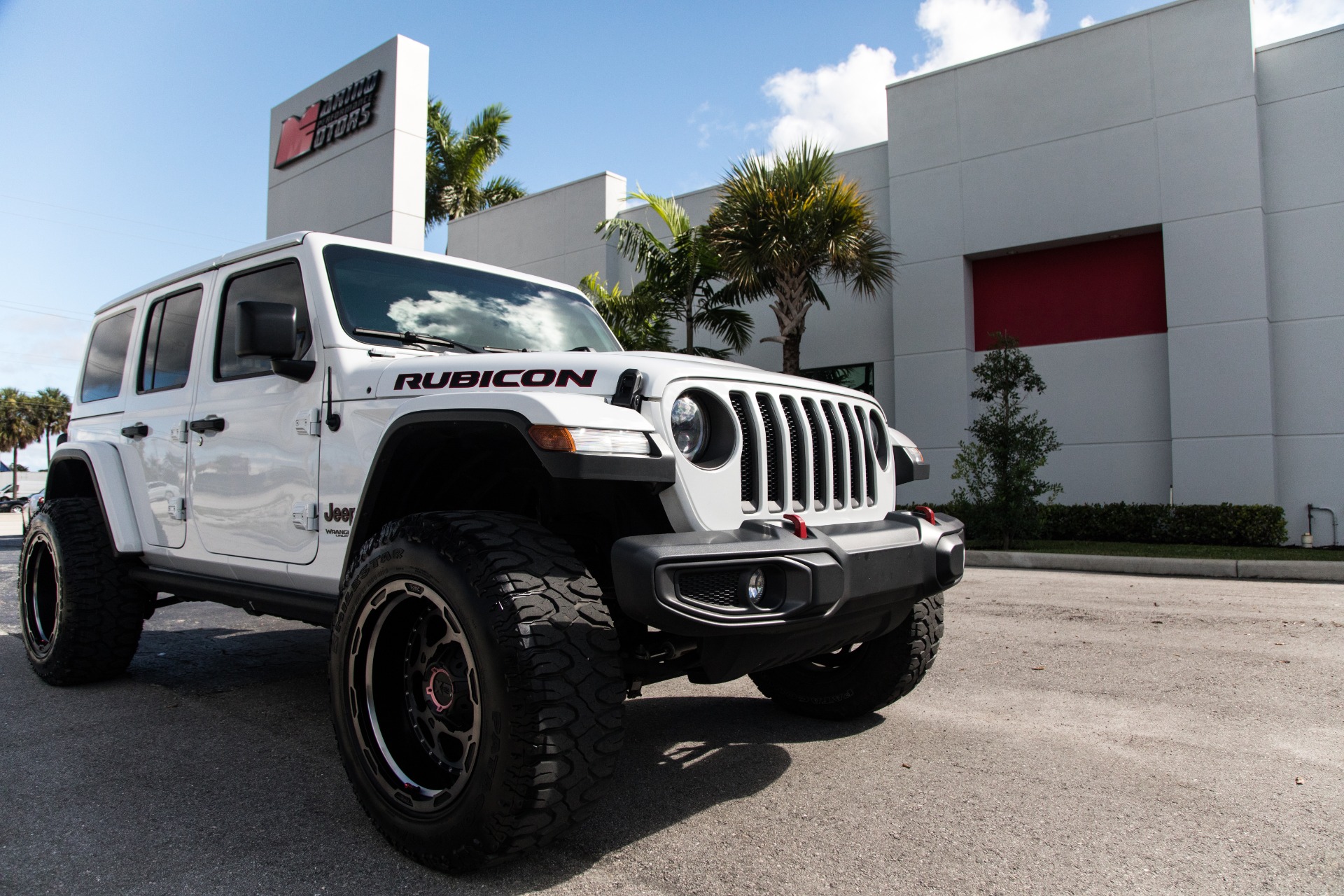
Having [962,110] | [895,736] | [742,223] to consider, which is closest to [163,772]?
[895,736]

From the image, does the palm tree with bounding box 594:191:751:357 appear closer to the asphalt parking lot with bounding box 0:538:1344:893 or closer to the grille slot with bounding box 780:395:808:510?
the asphalt parking lot with bounding box 0:538:1344:893

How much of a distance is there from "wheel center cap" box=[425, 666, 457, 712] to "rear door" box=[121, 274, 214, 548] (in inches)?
83.6

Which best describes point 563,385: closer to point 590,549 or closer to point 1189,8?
point 590,549

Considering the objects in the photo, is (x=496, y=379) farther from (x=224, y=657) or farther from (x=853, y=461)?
(x=224, y=657)

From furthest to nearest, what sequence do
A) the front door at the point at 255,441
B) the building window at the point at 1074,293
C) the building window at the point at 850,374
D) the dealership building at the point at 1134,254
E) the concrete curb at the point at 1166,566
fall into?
the building window at the point at 850,374
the building window at the point at 1074,293
the dealership building at the point at 1134,254
the concrete curb at the point at 1166,566
the front door at the point at 255,441

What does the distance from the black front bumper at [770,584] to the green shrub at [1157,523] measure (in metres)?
9.73

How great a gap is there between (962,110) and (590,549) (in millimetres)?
14962

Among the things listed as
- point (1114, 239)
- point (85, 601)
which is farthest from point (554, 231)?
point (85, 601)

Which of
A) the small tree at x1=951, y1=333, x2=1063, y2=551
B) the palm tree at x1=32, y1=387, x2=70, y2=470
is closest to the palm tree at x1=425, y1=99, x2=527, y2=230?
the small tree at x1=951, y1=333, x2=1063, y2=551

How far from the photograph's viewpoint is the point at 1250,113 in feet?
42.9

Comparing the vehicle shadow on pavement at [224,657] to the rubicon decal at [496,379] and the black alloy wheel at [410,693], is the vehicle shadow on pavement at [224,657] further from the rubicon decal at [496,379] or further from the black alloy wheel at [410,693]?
the rubicon decal at [496,379]

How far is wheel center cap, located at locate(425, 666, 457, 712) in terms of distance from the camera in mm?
2496

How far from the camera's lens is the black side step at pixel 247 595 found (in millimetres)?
3221

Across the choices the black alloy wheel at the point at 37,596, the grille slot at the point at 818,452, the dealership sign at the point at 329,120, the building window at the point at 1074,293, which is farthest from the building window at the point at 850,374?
the grille slot at the point at 818,452
